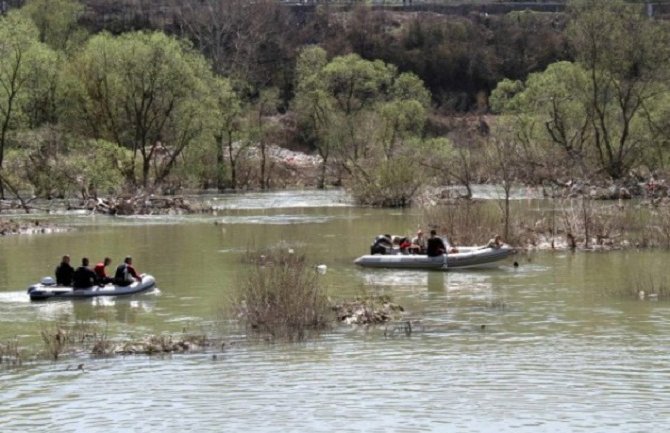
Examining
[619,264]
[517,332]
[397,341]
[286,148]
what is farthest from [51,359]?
[286,148]

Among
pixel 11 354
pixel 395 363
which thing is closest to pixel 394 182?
pixel 395 363

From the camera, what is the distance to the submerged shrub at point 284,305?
21.1 m

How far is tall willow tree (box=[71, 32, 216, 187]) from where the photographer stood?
65.1m

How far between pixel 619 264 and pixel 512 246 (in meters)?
4.09

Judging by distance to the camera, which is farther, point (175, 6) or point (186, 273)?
point (175, 6)

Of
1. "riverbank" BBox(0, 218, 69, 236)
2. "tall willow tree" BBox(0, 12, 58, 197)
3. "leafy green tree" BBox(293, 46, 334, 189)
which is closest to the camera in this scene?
"riverbank" BBox(0, 218, 69, 236)

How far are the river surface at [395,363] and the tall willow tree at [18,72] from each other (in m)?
30.8

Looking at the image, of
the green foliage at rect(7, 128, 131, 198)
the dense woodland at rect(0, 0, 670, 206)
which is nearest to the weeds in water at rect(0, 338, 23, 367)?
the dense woodland at rect(0, 0, 670, 206)

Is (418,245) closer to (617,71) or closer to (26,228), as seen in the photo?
(26,228)

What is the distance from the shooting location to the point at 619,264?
32250 millimetres

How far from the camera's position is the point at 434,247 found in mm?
32094

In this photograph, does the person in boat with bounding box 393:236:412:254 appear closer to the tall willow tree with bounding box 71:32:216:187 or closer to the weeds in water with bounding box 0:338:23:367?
the weeds in water with bounding box 0:338:23:367

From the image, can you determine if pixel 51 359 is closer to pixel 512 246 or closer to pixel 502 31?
pixel 512 246

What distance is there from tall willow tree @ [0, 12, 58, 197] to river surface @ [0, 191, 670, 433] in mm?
30807
